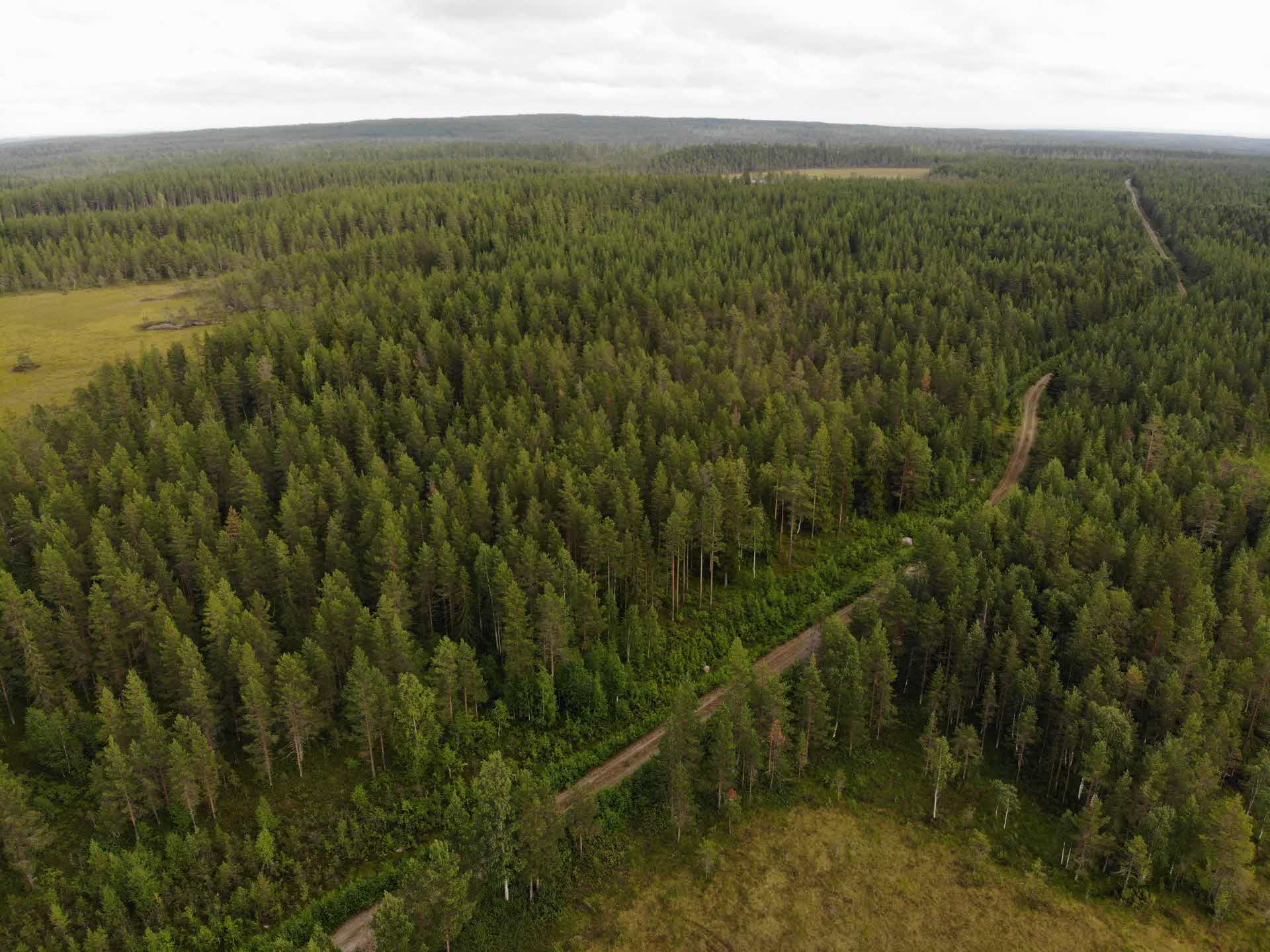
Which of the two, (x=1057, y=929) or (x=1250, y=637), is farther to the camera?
(x=1250, y=637)

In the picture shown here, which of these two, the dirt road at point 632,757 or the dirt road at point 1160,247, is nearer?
the dirt road at point 632,757

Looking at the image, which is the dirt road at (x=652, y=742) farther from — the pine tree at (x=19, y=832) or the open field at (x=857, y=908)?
the pine tree at (x=19, y=832)

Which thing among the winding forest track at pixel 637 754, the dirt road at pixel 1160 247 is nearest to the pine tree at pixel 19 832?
the winding forest track at pixel 637 754

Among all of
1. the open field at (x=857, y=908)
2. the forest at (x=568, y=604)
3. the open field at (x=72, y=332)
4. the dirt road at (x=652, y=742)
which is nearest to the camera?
the open field at (x=857, y=908)

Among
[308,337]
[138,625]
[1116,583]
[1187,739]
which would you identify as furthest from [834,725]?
[308,337]

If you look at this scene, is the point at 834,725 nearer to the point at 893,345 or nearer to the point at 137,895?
the point at 137,895
